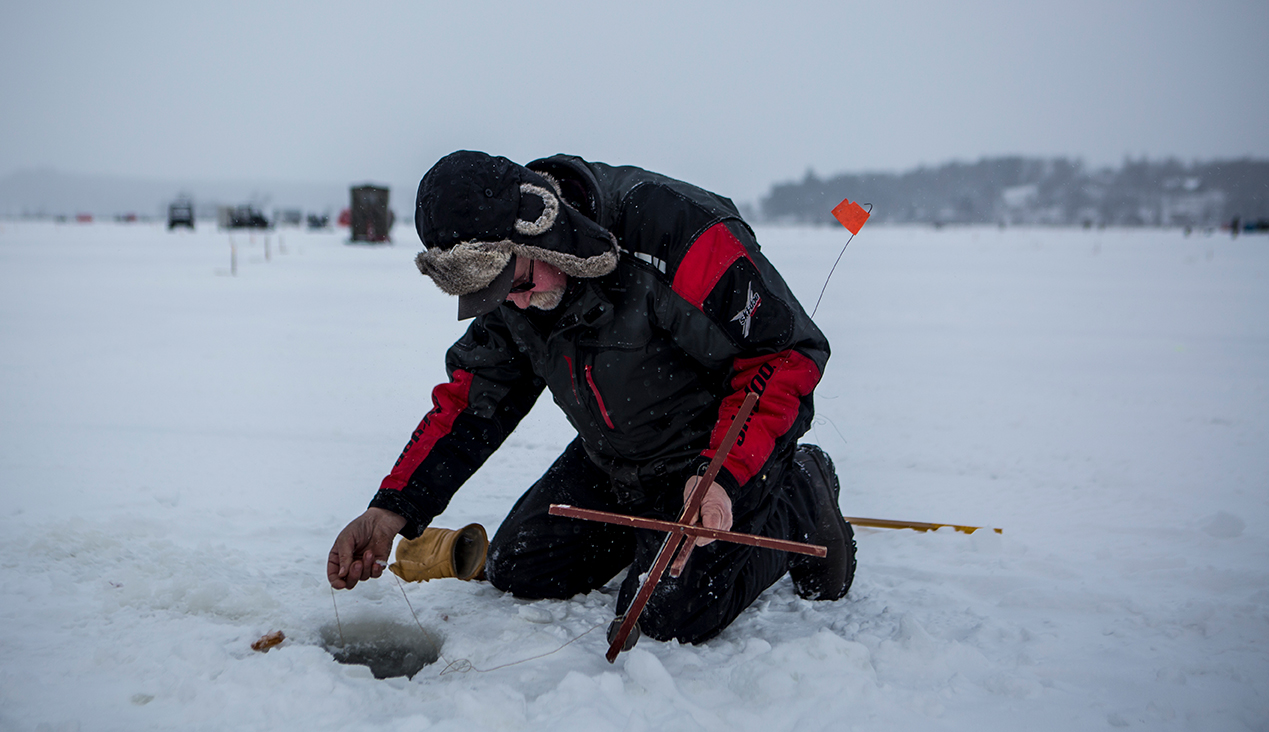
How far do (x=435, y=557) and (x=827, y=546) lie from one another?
1222 mm

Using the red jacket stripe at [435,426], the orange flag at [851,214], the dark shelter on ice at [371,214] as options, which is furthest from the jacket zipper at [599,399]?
the dark shelter on ice at [371,214]

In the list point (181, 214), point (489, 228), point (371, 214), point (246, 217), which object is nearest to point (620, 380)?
point (489, 228)

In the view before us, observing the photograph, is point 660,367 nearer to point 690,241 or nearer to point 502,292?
point 690,241

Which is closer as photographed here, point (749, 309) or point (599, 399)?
point (749, 309)

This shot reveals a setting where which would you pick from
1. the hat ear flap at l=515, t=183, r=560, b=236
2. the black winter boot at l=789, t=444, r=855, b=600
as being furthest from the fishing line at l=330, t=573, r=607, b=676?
the hat ear flap at l=515, t=183, r=560, b=236

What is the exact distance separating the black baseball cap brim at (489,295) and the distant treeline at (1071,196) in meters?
1.30

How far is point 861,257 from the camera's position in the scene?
1958 cm

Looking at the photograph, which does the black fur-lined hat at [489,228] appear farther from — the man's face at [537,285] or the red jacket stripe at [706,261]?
the red jacket stripe at [706,261]

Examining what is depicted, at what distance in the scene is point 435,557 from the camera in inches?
90.3

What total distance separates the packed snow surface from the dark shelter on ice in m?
16.3

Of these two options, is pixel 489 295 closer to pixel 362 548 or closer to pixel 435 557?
pixel 362 548

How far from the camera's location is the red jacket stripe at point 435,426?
2.14 metres

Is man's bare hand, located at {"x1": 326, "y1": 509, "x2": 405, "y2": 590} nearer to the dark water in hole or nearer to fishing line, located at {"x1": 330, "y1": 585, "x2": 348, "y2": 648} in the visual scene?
fishing line, located at {"x1": 330, "y1": 585, "x2": 348, "y2": 648}

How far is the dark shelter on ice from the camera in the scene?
21969 mm
